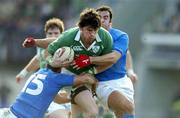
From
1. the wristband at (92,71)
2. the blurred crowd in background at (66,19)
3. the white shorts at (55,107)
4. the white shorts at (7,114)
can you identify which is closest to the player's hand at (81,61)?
the wristband at (92,71)

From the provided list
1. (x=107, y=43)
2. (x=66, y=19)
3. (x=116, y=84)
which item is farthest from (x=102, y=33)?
(x=66, y=19)

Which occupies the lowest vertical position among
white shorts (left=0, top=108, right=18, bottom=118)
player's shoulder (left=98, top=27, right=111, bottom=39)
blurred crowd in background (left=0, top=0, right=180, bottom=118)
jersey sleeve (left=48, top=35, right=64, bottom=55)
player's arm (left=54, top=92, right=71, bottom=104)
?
blurred crowd in background (left=0, top=0, right=180, bottom=118)

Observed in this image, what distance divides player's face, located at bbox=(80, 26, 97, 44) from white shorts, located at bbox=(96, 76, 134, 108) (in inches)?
33.5

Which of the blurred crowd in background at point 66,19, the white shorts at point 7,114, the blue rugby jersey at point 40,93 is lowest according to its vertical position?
the blurred crowd in background at point 66,19

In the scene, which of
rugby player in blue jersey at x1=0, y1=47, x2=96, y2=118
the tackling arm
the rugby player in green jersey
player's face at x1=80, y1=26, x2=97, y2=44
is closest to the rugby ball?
rugby player in blue jersey at x1=0, y1=47, x2=96, y2=118

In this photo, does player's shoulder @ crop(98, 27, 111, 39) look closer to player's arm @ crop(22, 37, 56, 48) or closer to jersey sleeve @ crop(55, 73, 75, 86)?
jersey sleeve @ crop(55, 73, 75, 86)

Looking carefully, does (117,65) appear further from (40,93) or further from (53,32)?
(53,32)

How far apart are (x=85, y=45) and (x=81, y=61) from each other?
0.71 feet

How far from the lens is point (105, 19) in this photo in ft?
39.3

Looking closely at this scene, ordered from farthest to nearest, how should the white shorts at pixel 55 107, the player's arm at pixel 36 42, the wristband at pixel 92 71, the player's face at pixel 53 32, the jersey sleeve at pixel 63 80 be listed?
1. the player's face at pixel 53 32
2. the white shorts at pixel 55 107
3. the player's arm at pixel 36 42
4. the wristband at pixel 92 71
5. the jersey sleeve at pixel 63 80

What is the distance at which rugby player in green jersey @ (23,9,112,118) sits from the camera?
11109 millimetres

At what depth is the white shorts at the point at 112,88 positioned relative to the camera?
11836 millimetres

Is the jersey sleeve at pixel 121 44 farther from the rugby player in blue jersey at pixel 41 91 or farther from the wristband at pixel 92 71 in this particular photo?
the rugby player in blue jersey at pixel 41 91

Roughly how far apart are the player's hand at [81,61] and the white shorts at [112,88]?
68 centimetres
